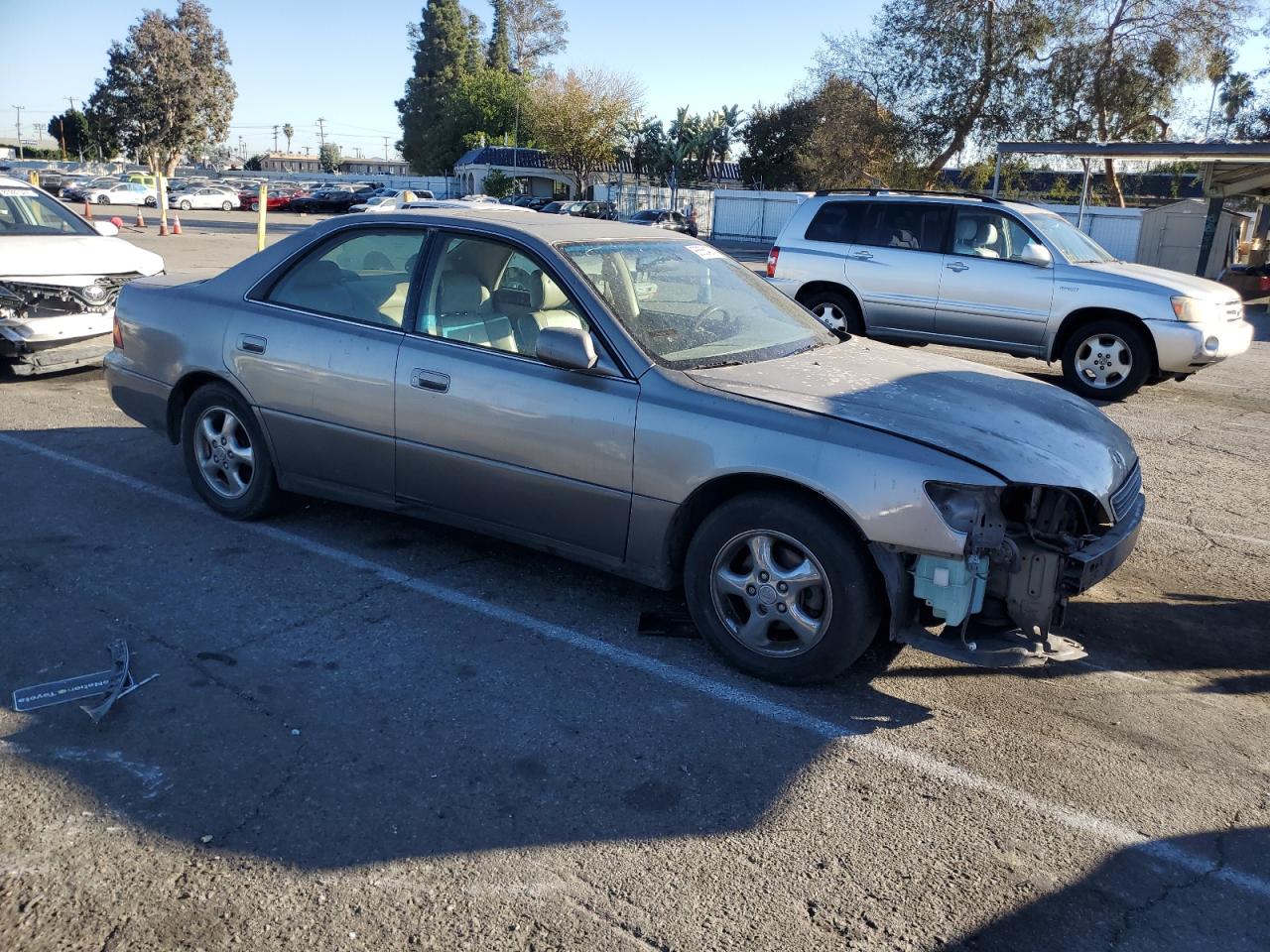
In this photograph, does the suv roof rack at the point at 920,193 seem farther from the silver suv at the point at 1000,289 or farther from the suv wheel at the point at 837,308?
the suv wheel at the point at 837,308

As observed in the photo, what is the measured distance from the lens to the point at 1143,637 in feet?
14.8

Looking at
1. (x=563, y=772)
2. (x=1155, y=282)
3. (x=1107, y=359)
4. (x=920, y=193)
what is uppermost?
(x=920, y=193)

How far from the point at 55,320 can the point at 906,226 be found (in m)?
8.05

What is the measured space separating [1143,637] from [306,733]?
11.5 feet

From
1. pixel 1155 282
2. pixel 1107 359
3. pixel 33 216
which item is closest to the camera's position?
pixel 33 216

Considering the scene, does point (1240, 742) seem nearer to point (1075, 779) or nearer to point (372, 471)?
point (1075, 779)

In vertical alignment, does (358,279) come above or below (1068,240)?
below

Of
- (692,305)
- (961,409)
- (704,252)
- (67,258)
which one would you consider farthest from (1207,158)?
(67,258)

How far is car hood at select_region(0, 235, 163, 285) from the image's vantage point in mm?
8461

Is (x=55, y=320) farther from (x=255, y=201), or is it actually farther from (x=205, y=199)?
(x=255, y=201)

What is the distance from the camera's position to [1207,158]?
65.8 feet

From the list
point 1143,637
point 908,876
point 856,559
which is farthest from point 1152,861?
point 1143,637

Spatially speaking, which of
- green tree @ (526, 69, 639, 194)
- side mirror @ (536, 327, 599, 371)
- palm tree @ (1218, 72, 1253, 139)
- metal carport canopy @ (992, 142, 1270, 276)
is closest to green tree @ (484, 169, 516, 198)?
green tree @ (526, 69, 639, 194)

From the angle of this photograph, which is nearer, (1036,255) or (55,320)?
(55,320)
